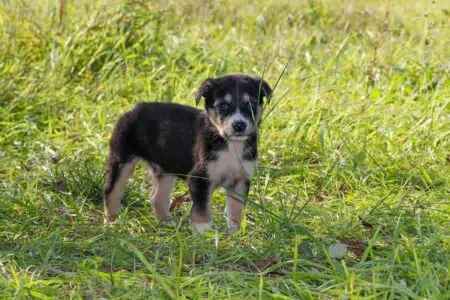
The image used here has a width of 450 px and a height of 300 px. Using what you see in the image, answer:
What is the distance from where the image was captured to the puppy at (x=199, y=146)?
6.03 metres

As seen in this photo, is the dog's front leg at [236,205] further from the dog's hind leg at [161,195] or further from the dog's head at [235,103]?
the dog's hind leg at [161,195]

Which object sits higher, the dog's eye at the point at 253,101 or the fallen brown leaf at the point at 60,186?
the dog's eye at the point at 253,101

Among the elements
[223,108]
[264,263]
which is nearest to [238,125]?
[223,108]

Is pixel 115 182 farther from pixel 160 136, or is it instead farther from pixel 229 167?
pixel 229 167

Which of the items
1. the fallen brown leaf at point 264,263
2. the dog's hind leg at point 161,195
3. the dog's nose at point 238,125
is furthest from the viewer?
the dog's hind leg at point 161,195

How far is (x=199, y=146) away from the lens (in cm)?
621

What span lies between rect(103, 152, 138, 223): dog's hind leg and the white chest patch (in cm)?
79

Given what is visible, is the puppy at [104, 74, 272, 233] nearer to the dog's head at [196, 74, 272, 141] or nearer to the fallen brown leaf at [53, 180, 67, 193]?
the dog's head at [196, 74, 272, 141]

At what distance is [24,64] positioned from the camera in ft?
30.7

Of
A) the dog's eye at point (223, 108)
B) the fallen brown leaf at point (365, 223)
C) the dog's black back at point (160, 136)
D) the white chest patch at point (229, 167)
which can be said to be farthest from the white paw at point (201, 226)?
the fallen brown leaf at point (365, 223)

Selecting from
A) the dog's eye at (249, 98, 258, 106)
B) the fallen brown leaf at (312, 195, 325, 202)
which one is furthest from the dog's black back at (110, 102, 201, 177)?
the fallen brown leaf at (312, 195, 325, 202)

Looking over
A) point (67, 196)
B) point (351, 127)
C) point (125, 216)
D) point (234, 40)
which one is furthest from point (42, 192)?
point (234, 40)

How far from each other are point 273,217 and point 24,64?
4602mm

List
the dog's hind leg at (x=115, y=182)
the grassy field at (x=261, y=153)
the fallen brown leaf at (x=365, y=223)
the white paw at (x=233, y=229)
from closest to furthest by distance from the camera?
1. the grassy field at (x=261, y=153)
2. the fallen brown leaf at (x=365, y=223)
3. the white paw at (x=233, y=229)
4. the dog's hind leg at (x=115, y=182)
